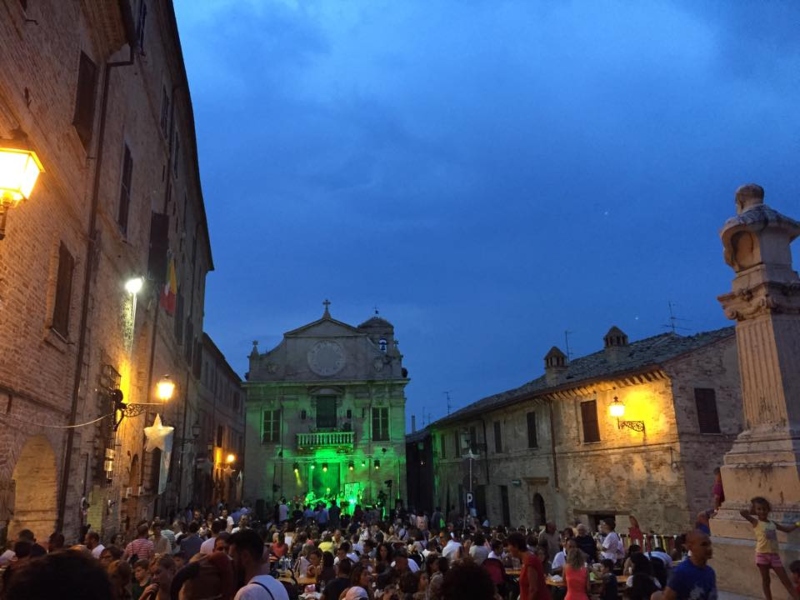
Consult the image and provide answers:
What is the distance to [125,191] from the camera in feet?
→ 46.6

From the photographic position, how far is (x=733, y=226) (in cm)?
880

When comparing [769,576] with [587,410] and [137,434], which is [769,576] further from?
[587,410]

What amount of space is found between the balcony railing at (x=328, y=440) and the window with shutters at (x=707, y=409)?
909 inches

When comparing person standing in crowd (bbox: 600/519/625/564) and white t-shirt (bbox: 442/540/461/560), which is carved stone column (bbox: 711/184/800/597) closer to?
white t-shirt (bbox: 442/540/461/560)

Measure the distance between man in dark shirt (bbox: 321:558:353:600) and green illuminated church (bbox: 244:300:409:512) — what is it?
30624mm

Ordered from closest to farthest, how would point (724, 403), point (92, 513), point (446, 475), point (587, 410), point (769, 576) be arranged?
point (769, 576)
point (92, 513)
point (724, 403)
point (587, 410)
point (446, 475)

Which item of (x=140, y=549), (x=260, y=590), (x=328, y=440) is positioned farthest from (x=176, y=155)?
(x=328, y=440)

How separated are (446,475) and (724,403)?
21320mm

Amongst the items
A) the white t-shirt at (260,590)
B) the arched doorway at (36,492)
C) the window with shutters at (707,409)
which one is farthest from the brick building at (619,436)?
the white t-shirt at (260,590)

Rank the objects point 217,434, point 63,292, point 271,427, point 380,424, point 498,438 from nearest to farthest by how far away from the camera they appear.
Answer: point 63,292, point 498,438, point 217,434, point 271,427, point 380,424

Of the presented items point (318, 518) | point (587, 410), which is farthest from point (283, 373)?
point (587, 410)

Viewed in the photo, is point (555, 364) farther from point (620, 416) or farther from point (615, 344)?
point (620, 416)

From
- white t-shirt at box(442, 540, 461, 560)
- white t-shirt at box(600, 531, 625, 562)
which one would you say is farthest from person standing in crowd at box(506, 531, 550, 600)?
white t-shirt at box(600, 531, 625, 562)

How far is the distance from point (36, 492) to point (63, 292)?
3115 millimetres
